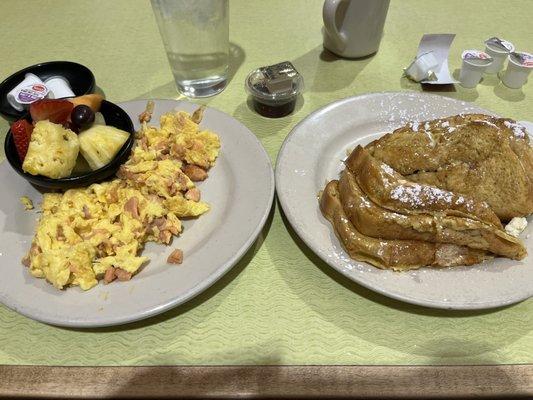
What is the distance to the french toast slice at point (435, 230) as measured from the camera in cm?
117

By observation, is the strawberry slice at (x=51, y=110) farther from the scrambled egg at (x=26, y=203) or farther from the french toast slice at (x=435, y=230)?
the french toast slice at (x=435, y=230)

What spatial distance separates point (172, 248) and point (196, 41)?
1006 millimetres

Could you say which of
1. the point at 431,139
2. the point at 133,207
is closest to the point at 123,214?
the point at 133,207

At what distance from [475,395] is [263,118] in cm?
130

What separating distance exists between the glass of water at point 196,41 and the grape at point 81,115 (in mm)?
580

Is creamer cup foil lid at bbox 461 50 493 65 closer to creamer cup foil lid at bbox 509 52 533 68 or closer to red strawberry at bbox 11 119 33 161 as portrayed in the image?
creamer cup foil lid at bbox 509 52 533 68

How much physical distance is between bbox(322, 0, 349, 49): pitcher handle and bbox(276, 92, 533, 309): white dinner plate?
48cm

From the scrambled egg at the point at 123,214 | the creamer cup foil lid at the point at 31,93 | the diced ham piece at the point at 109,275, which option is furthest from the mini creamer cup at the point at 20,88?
the diced ham piece at the point at 109,275

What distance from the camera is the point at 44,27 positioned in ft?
8.00

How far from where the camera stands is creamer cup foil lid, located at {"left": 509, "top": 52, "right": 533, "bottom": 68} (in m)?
1.91

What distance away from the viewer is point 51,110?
140 cm

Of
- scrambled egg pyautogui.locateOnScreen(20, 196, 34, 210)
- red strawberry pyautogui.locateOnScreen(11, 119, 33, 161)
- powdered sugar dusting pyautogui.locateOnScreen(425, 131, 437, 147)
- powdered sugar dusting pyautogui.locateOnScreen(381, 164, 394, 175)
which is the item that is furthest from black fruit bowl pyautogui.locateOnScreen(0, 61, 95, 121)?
powdered sugar dusting pyautogui.locateOnScreen(425, 131, 437, 147)

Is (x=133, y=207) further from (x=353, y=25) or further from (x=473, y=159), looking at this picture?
(x=353, y=25)

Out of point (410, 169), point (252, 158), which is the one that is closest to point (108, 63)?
point (252, 158)
